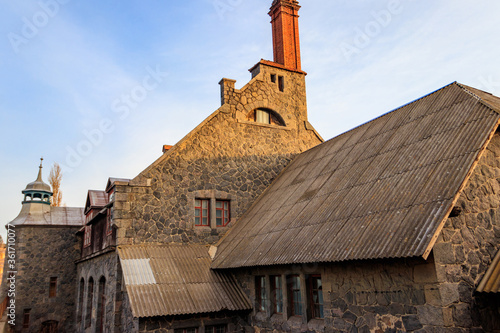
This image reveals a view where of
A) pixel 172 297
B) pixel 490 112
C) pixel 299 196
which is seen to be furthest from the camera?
pixel 299 196

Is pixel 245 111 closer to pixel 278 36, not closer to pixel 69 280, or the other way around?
pixel 278 36

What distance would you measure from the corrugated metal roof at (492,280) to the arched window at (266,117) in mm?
11155

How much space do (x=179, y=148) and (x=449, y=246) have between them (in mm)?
9942

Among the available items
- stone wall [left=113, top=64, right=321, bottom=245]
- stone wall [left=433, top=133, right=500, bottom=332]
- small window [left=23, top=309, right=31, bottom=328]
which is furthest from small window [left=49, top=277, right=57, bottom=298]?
stone wall [left=433, top=133, right=500, bottom=332]

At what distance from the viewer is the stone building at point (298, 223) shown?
278 inches

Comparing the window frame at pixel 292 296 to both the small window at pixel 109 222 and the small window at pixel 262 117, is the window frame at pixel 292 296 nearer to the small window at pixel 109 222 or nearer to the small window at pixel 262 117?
the small window at pixel 109 222

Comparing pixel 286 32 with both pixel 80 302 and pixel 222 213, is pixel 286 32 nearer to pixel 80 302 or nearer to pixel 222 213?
pixel 222 213

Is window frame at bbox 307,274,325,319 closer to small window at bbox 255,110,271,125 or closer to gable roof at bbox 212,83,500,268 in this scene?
gable roof at bbox 212,83,500,268

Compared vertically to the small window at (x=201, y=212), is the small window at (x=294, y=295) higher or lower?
lower

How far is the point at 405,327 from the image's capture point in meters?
7.05

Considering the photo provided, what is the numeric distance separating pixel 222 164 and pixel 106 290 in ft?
19.9

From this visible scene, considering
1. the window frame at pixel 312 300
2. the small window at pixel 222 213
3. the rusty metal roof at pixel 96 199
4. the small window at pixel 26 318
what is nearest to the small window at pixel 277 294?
the window frame at pixel 312 300

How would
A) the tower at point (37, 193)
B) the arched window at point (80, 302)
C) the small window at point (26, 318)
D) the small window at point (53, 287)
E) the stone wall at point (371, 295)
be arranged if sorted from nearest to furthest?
1. the stone wall at point (371, 295)
2. the arched window at point (80, 302)
3. the small window at point (26, 318)
4. the small window at point (53, 287)
5. the tower at point (37, 193)

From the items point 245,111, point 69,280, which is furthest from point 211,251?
point 69,280
